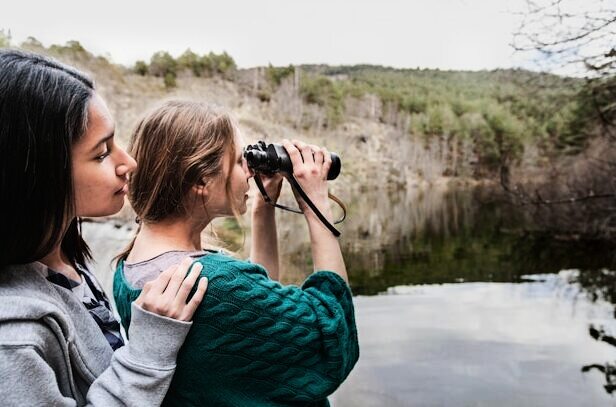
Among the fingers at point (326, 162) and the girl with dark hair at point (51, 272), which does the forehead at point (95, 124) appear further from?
the fingers at point (326, 162)

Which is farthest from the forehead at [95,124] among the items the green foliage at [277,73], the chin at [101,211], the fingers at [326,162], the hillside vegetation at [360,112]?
the green foliage at [277,73]

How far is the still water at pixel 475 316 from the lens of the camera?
5363 mm

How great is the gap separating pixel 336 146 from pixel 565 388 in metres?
47.2

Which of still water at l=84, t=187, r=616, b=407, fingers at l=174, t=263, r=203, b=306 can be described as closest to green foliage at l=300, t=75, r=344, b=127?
still water at l=84, t=187, r=616, b=407

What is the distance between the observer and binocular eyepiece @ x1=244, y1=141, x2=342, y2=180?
1.24 metres

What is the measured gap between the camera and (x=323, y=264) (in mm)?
1162

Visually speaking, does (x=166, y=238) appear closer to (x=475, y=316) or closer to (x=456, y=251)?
(x=475, y=316)

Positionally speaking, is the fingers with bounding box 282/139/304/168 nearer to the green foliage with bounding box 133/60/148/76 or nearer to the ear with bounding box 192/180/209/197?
the ear with bounding box 192/180/209/197

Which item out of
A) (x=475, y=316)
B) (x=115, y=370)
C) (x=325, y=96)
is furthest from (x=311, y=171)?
(x=325, y=96)

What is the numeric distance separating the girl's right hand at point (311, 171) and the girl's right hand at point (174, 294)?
33cm

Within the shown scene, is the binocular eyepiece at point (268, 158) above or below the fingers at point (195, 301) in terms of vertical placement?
above

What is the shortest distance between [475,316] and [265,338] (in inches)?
297

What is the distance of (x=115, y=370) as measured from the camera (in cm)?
89

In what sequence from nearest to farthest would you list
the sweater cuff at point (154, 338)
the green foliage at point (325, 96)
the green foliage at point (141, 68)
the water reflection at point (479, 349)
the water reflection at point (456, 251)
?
1. the sweater cuff at point (154, 338)
2. the water reflection at point (479, 349)
3. the water reflection at point (456, 251)
4. the green foliage at point (141, 68)
5. the green foliage at point (325, 96)
